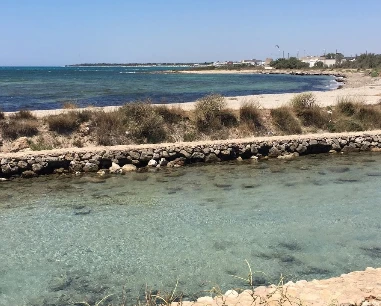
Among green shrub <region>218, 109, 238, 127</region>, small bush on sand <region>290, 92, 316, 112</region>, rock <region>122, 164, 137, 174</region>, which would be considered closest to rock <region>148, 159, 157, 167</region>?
rock <region>122, 164, 137, 174</region>

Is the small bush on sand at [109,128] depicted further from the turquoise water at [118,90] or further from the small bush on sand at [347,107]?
the small bush on sand at [347,107]

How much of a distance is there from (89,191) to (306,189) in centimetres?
694

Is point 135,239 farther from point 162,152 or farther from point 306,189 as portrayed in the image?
point 162,152

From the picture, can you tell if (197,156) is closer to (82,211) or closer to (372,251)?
(82,211)

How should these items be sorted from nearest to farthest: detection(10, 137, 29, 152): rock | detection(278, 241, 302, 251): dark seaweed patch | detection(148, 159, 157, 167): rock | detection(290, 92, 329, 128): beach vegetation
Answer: detection(278, 241, 302, 251): dark seaweed patch, detection(148, 159, 157, 167): rock, detection(10, 137, 29, 152): rock, detection(290, 92, 329, 128): beach vegetation

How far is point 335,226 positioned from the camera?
10.3 meters

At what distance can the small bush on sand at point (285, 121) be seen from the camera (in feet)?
73.5

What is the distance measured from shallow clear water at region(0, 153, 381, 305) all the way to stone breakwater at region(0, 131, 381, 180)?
89cm

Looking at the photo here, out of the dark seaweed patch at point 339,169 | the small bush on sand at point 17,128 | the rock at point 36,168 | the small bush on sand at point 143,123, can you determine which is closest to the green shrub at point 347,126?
the dark seaweed patch at point 339,169

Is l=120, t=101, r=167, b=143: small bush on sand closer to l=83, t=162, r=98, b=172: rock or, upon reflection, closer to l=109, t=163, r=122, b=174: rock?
l=109, t=163, r=122, b=174: rock

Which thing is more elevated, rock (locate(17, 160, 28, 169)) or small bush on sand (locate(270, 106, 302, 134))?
small bush on sand (locate(270, 106, 302, 134))

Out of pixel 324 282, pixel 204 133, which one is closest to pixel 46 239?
pixel 324 282

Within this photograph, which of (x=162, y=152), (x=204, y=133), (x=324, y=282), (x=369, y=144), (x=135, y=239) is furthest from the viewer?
(x=204, y=133)

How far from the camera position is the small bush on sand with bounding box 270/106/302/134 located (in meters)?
22.4
